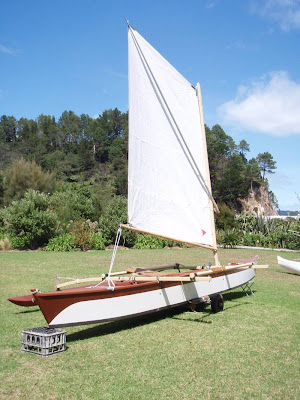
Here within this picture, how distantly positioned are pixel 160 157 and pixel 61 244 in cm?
1276

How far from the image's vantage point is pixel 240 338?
19.5 ft

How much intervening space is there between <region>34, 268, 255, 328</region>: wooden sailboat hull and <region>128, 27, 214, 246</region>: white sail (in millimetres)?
1106

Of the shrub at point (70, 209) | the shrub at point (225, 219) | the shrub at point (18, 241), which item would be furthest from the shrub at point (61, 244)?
the shrub at point (225, 219)

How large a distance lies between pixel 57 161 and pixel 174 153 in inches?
2164

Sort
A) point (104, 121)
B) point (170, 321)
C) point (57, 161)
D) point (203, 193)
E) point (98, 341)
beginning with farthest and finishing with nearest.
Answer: point (104, 121)
point (57, 161)
point (203, 193)
point (170, 321)
point (98, 341)

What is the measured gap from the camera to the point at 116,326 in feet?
21.9

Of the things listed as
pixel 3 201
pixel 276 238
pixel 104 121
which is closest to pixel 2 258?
pixel 276 238

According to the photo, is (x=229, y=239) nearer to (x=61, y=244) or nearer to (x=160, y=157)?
(x=61, y=244)

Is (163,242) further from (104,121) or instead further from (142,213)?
(104,121)

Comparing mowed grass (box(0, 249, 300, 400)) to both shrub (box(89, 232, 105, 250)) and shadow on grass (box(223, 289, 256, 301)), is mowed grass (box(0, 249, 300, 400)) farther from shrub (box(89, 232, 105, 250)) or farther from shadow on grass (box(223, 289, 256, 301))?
shrub (box(89, 232, 105, 250))

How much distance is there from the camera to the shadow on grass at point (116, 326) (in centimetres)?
610

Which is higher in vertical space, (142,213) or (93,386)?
(142,213)

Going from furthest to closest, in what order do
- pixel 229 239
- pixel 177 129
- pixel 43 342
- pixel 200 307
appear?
pixel 229 239, pixel 200 307, pixel 177 129, pixel 43 342

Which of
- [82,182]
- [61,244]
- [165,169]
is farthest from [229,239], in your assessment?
[82,182]
